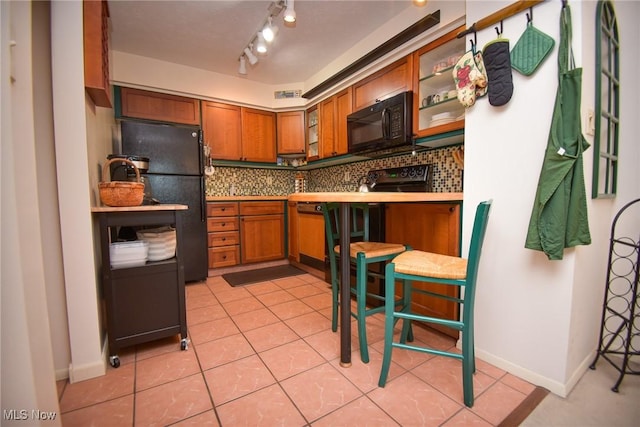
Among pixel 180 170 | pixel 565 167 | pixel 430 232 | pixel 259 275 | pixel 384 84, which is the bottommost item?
pixel 259 275

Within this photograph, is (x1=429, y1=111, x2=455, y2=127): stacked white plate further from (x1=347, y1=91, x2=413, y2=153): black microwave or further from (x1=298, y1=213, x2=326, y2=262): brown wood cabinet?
(x1=298, y1=213, x2=326, y2=262): brown wood cabinet

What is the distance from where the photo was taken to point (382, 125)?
2.41 m

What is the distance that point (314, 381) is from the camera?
1.36 meters

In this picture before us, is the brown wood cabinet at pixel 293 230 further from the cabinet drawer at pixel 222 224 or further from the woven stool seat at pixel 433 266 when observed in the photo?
the woven stool seat at pixel 433 266

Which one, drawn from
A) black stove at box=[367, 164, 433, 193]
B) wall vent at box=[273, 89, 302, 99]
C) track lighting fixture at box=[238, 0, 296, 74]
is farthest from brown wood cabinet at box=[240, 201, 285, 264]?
track lighting fixture at box=[238, 0, 296, 74]

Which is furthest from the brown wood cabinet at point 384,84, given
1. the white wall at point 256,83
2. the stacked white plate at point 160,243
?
the stacked white plate at point 160,243

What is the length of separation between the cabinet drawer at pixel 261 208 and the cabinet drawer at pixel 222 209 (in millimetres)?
98

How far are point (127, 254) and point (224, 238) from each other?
1791 mm

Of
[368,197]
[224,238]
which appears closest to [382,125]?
[368,197]

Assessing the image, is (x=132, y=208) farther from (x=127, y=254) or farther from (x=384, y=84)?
(x=384, y=84)

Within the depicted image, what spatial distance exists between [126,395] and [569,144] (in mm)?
2245

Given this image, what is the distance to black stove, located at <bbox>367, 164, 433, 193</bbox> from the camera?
2471 mm

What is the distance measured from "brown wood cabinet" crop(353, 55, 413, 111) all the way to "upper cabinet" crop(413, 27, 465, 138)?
3.3 inches

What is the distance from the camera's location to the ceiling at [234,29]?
7.48 ft
